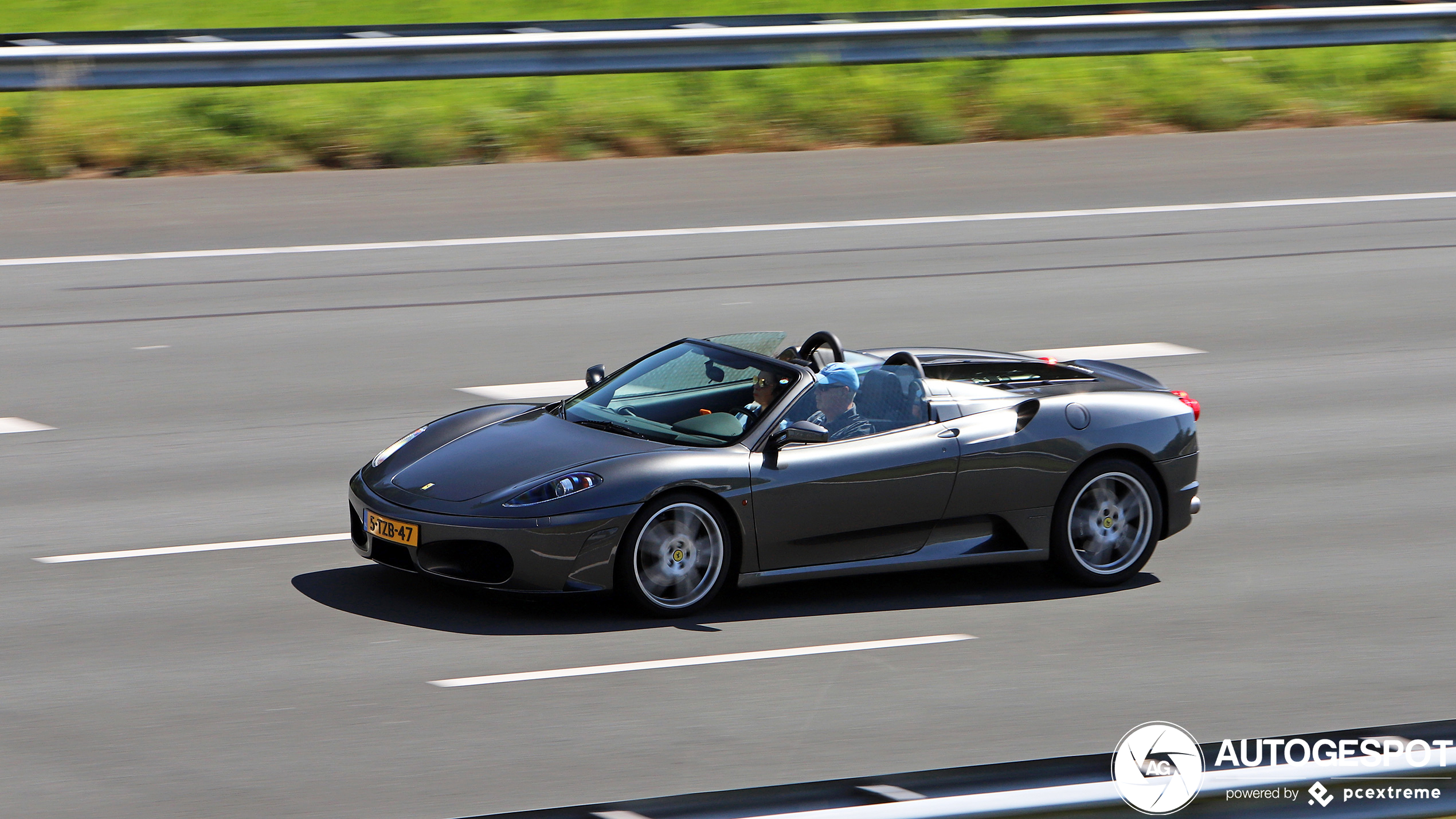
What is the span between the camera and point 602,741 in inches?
248

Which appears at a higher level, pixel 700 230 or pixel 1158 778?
pixel 700 230

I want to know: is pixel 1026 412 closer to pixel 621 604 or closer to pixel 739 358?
pixel 739 358

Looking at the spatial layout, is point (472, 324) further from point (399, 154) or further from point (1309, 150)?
point (1309, 150)

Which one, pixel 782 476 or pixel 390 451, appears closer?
pixel 782 476

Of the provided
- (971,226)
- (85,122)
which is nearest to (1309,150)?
(971,226)

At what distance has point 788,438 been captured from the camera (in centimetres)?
777

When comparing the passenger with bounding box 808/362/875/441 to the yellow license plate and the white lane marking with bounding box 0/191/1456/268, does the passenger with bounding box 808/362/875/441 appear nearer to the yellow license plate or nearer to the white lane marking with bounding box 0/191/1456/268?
the yellow license plate

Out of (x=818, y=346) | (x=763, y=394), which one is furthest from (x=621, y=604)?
(x=818, y=346)

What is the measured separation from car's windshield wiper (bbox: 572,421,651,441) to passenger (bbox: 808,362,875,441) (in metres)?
0.78

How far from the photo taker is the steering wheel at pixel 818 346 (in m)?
8.30

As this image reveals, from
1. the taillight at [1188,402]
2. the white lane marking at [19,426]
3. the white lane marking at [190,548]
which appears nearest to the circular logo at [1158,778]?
the taillight at [1188,402]

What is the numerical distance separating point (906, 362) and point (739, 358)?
0.81 metres

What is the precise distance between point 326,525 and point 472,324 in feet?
13.5
